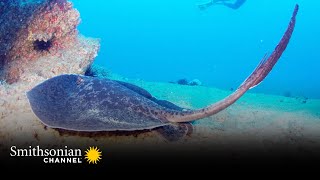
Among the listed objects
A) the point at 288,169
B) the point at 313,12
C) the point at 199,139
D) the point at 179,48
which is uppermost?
the point at 313,12

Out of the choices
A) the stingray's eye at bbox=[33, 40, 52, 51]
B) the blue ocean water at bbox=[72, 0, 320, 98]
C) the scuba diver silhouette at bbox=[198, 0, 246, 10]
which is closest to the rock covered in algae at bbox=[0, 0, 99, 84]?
the stingray's eye at bbox=[33, 40, 52, 51]

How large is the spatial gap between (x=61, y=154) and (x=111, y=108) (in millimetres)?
670

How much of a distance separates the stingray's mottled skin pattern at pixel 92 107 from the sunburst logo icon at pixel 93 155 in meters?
0.25

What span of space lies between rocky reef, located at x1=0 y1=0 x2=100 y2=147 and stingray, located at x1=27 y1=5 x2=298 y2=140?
115 cm

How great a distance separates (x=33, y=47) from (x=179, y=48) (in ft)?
265

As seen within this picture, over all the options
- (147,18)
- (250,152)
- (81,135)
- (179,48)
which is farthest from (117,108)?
(147,18)

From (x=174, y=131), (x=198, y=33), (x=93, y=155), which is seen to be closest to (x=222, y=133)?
(x=174, y=131)

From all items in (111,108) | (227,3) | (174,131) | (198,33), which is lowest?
(174,131)

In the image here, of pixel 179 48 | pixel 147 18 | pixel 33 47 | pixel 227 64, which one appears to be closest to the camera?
pixel 33 47

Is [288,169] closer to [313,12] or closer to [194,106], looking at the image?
[194,106]

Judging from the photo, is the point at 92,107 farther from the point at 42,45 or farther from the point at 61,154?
the point at 42,45

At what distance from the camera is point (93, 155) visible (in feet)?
8.89

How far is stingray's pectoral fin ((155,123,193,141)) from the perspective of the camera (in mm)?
3057

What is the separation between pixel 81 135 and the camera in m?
2.97
